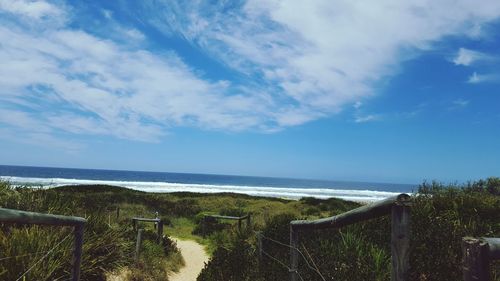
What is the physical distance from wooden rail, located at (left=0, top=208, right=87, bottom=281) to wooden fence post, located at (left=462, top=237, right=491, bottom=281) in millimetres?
2972

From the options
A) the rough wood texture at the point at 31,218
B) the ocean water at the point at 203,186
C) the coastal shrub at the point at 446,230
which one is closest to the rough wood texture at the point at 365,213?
the rough wood texture at the point at 31,218

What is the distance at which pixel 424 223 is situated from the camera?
28.6ft

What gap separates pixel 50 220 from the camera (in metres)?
4.15

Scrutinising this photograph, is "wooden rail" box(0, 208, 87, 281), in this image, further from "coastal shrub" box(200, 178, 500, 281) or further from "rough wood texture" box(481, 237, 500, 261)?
"rough wood texture" box(481, 237, 500, 261)

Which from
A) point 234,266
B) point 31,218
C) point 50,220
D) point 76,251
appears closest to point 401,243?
point 31,218

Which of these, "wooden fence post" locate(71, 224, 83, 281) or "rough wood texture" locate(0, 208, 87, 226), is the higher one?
"rough wood texture" locate(0, 208, 87, 226)

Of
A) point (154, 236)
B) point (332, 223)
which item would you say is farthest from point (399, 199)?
point (154, 236)

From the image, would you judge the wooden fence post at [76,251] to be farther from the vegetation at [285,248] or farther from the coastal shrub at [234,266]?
the coastal shrub at [234,266]

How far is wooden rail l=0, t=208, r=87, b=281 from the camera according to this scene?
11.1ft

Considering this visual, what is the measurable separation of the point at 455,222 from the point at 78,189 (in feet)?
132

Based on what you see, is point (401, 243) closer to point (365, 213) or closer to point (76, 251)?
point (365, 213)

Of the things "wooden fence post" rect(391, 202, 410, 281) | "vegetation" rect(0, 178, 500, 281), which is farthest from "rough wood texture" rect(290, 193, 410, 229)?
"vegetation" rect(0, 178, 500, 281)

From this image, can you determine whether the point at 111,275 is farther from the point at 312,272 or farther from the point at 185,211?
the point at 185,211

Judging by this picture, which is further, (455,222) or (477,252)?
(455,222)
